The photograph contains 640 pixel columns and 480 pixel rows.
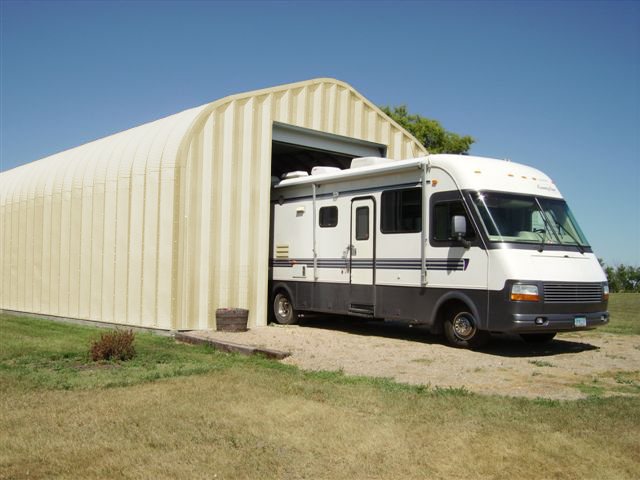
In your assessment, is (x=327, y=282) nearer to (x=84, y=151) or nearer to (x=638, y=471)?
(x=84, y=151)

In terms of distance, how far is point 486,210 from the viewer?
436 inches

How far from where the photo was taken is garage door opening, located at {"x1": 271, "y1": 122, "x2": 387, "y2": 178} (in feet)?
53.2

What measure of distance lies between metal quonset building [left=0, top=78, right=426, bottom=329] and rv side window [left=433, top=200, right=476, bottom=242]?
14.4 feet

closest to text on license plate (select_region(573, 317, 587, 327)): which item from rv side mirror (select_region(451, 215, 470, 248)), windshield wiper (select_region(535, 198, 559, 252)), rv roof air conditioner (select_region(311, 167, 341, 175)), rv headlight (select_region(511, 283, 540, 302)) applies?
rv headlight (select_region(511, 283, 540, 302))

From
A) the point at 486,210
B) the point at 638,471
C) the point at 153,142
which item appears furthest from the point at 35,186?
the point at 638,471

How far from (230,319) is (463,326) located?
4576mm

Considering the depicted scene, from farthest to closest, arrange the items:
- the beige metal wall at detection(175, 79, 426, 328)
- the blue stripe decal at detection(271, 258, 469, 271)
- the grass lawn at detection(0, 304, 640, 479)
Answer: the beige metal wall at detection(175, 79, 426, 328) < the blue stripe decal at detection(271, 258, 469, 271) < the grass lawn at detection(0, 304, 640, 479)

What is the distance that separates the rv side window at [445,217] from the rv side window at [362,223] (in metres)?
1.87

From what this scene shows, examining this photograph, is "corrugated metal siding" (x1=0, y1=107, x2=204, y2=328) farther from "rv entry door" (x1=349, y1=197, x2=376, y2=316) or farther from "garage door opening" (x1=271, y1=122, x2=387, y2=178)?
"rv entry door" (x1=349, y1=197, x2=376, y2=316)

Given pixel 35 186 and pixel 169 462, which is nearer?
pixel 169 462

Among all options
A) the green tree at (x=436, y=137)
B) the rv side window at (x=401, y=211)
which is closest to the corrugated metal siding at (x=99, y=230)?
the rv side window at (x=401, y=211)

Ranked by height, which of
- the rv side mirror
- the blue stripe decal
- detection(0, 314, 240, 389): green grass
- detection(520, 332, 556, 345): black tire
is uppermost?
the rv side mirror

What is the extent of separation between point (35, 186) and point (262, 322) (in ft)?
29.9

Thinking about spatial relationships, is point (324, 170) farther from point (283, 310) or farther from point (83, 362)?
point (83, 362)
